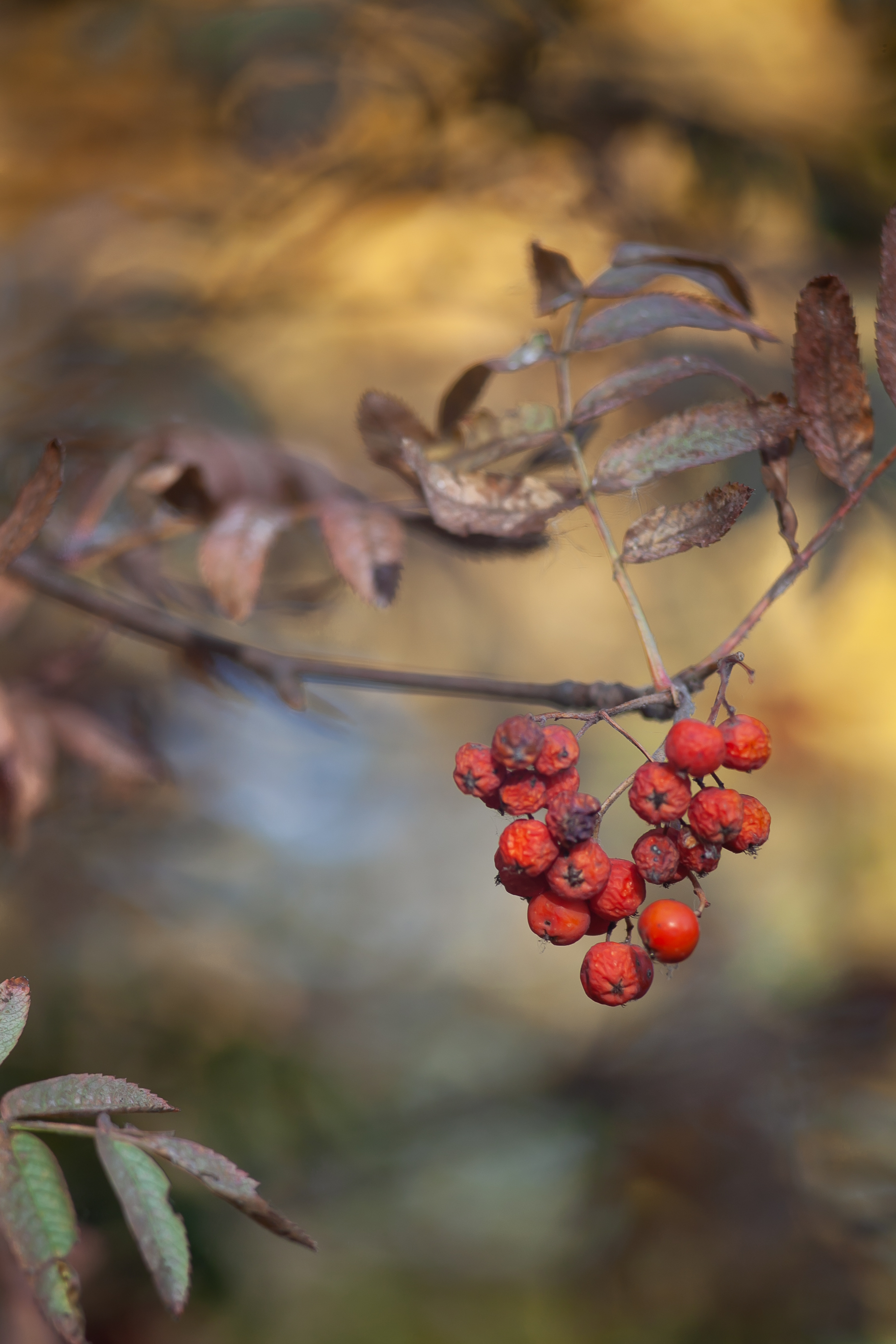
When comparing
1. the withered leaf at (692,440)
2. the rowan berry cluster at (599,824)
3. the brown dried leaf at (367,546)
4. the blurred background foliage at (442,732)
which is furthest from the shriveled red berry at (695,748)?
the blurred background foliage at (442,732)

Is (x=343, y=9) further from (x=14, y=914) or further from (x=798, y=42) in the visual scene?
(x=14, y=914)

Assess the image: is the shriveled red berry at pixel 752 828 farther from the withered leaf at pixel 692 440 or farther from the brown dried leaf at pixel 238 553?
the brown dried leaf at pixel 238 553

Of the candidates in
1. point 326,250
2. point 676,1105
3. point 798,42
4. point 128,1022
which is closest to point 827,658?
point 676,1105

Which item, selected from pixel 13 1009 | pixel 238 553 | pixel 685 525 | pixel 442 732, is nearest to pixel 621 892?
pixel 685 525

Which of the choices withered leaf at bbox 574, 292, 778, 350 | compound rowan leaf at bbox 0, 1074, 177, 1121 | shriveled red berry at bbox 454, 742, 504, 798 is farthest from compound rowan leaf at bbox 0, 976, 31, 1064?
withered leaf at bbox 574, 292, 778, 350

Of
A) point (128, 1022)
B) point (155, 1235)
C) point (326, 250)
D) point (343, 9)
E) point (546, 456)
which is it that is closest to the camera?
point (155, 1235)
